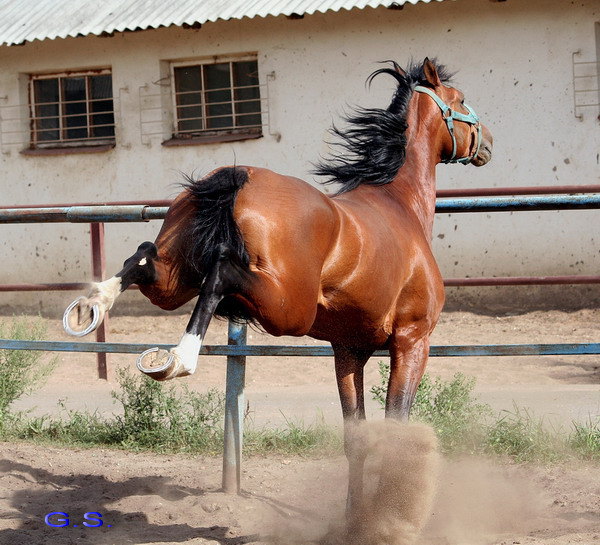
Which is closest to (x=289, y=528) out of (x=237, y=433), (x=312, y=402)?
(x=237, y=433)

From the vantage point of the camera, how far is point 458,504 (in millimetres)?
4645

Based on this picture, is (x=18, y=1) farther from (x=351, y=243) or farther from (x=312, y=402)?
(x=351, y=243)

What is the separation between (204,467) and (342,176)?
195cm

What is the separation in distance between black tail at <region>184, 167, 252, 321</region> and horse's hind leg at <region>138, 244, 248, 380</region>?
0.01 m

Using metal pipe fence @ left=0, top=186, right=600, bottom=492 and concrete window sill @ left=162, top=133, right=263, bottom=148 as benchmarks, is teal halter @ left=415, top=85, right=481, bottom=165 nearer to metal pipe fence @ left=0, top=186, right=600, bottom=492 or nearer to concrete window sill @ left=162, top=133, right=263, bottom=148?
metal pipe fence @ left=0, top=186, right=600, bottom=492

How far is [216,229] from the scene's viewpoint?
346 centimetres

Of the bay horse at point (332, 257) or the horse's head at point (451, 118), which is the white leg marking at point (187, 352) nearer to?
the bay horse at point (332, 257)

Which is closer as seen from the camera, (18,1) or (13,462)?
(13,462)

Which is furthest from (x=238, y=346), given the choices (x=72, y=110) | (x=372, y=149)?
(x=72, y=110)

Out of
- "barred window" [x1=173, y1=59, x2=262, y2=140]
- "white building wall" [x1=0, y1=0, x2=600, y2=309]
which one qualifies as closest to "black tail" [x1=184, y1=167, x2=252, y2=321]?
"white building wall" [x1=0, y1=0, x2=600, y2=309]

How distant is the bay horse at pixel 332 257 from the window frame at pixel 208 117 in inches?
287

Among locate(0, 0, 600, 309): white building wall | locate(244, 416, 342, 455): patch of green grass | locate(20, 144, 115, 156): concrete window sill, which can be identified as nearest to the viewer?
locate(244, 416, 342, 455): patch of green grass

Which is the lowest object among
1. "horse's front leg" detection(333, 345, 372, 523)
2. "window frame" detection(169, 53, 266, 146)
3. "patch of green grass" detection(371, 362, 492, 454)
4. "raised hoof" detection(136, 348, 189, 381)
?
"patch of green grass" detection(371, 362, 492, 454)

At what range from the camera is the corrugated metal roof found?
36.9 ft
